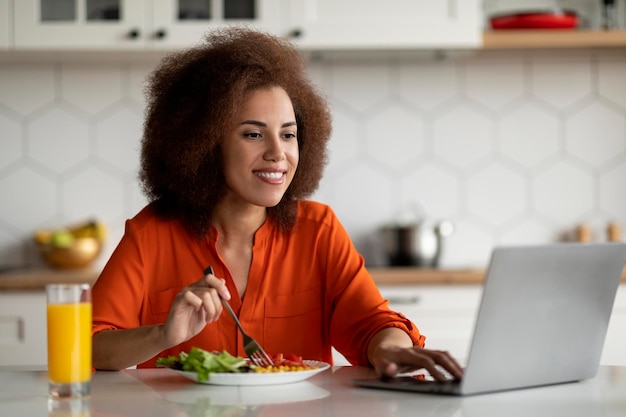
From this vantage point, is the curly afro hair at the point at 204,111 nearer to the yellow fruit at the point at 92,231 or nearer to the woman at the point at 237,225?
the woman at the point at 237,225

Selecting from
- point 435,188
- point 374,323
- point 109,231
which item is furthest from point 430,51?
point 374,323

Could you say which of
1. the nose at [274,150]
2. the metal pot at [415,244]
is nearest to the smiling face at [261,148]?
the nose at [274,150]

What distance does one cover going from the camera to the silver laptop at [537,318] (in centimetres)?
120

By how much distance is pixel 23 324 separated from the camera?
9.61ft

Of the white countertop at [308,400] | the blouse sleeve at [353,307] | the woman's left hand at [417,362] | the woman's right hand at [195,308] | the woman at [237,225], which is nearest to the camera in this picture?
the white countertop at [308,400]

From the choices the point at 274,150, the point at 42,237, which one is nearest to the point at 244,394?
the point at 274,150

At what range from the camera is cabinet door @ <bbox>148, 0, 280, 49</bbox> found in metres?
3.09

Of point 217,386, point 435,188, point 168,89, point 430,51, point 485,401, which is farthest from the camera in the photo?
point 435,188

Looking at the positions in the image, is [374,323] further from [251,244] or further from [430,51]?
[430,51]

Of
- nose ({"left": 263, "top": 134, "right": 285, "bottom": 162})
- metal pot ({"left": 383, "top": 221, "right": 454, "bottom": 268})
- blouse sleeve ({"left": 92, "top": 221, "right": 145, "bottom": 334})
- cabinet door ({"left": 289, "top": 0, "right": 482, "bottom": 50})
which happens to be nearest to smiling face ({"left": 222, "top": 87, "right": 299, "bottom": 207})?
nose ({"left": 263, "top": 134, "right": 285, "bottom": 162})

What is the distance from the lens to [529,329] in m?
1.27

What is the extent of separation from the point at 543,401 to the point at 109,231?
8.03 ft

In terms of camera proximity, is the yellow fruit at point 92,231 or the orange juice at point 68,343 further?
the yellow fruit at point 92,231

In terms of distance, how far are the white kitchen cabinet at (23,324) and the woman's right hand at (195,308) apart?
1.51 m
